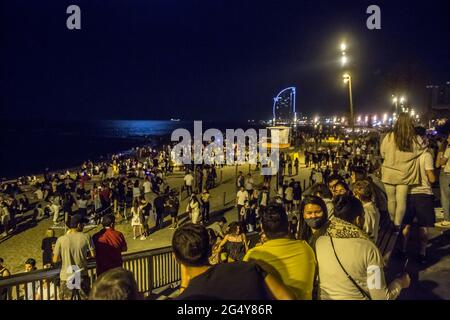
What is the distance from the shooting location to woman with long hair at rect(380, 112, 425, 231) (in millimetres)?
4984

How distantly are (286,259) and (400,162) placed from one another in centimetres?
291

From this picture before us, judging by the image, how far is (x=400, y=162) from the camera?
16.5ft

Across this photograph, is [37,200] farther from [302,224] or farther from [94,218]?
[302,224]

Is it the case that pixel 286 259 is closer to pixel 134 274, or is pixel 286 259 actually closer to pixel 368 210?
pixel 368 210

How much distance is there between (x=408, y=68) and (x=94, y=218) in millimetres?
42170

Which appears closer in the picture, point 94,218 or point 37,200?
point 94,218

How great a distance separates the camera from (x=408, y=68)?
4625 centimetres

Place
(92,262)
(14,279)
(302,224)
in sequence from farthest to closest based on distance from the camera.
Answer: (92,262) < (14,279) < (302,224)

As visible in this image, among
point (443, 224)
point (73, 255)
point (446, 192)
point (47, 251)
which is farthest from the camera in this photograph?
point (47, 251)

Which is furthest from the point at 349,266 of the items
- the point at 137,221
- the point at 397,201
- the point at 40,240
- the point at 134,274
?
the point at 40,240

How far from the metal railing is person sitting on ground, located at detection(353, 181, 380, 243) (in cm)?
385

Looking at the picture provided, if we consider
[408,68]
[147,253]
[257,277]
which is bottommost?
[147,253]

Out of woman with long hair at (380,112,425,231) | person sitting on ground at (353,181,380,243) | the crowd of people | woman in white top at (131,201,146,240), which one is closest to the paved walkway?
woman in white top at (131,201,146,240)
